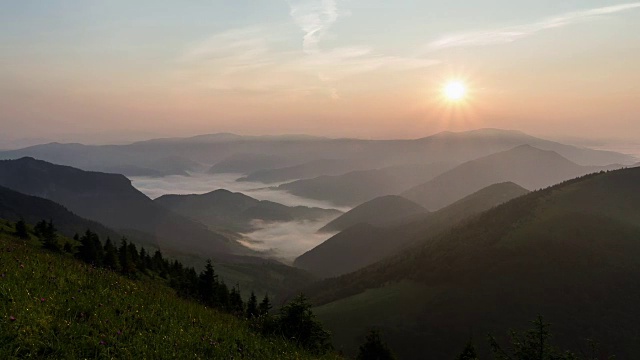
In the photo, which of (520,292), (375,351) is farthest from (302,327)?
(520,292)

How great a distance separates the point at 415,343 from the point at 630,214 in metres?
149

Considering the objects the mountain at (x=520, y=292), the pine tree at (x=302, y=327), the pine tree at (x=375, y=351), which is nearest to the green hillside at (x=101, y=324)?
the pine tree at (x=302, y=327)

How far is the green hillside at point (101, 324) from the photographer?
308 inches

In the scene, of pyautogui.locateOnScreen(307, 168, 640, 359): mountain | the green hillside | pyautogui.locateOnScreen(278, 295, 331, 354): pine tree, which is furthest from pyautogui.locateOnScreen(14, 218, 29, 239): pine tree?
pyautogui.locateOnScreen(307, 168, 640, 359): mountain

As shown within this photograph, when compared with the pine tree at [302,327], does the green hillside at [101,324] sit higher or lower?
higher

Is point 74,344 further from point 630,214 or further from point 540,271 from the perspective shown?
point 630,214

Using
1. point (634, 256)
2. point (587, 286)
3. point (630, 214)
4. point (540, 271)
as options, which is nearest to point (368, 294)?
point (540, 271)

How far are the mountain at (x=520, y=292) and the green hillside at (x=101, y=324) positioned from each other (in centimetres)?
13073

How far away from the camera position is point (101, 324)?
28.9ft

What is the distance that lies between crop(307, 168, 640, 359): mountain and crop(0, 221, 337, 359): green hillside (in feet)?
429

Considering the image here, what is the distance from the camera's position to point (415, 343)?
131250 mm

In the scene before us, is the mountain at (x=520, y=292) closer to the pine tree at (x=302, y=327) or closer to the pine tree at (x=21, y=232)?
the pine tree at (x=21, y=232)

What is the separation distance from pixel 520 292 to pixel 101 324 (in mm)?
170301

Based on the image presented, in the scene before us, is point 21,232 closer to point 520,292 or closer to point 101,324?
point 101,324
